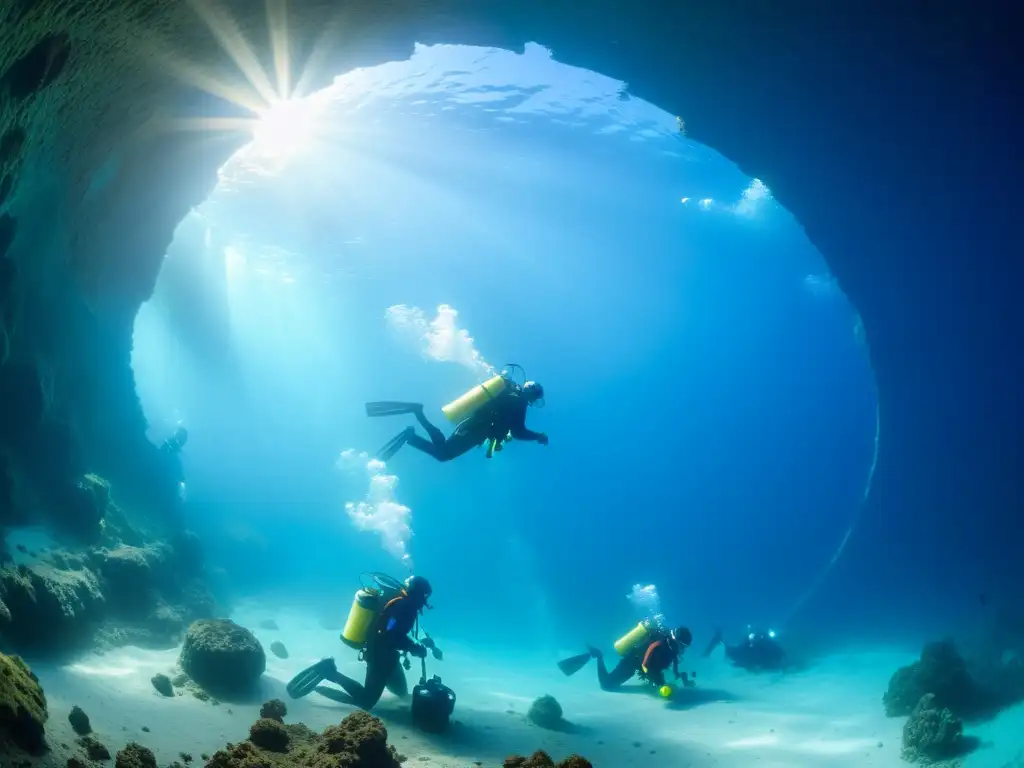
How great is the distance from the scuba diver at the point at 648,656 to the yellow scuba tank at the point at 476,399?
5239 mm

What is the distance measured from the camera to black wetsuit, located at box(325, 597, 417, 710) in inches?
307

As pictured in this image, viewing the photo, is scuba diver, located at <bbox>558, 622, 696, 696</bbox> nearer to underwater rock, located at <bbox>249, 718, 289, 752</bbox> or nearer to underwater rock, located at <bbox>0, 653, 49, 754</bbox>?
underwater rock, located at <bbox>249, 718, 289, 752</bbox>

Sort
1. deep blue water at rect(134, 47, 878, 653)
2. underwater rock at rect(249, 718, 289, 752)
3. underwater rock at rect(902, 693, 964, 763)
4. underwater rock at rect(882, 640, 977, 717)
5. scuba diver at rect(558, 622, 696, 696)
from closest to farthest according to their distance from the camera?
underwater rock at rect(249, 718, 289, 752) → underwater rock at rect(902, 693, 964, 763) → underwater rock at rect(882, 640, 977, 717) → scuba diver at rect(558, 622, 696, 696) → deep blue water at rect(134, 47, 878, 653)

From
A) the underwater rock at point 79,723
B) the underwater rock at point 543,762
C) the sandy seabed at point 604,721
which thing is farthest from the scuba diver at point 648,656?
the underwater rock at point 79,723

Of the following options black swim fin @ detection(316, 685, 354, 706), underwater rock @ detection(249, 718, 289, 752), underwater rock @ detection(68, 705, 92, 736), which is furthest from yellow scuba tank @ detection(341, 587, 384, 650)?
underwater rock @ detection(68, 705, 92, 736)

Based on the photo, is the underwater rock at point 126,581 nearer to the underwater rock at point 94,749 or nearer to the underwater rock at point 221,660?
the underwater rock at point 221,660

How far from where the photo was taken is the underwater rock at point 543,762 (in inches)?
147

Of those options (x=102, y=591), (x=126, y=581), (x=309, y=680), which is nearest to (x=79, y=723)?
(x=309, y=680)

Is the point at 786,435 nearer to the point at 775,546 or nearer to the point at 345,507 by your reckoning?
the point at 775,546

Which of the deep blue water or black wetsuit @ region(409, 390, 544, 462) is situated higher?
the deep blue water

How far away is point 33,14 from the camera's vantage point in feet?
14.5

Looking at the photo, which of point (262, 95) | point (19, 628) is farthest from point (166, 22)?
point (19, 628)

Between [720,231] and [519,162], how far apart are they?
15211mm

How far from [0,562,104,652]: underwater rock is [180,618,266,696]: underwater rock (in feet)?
4.79
